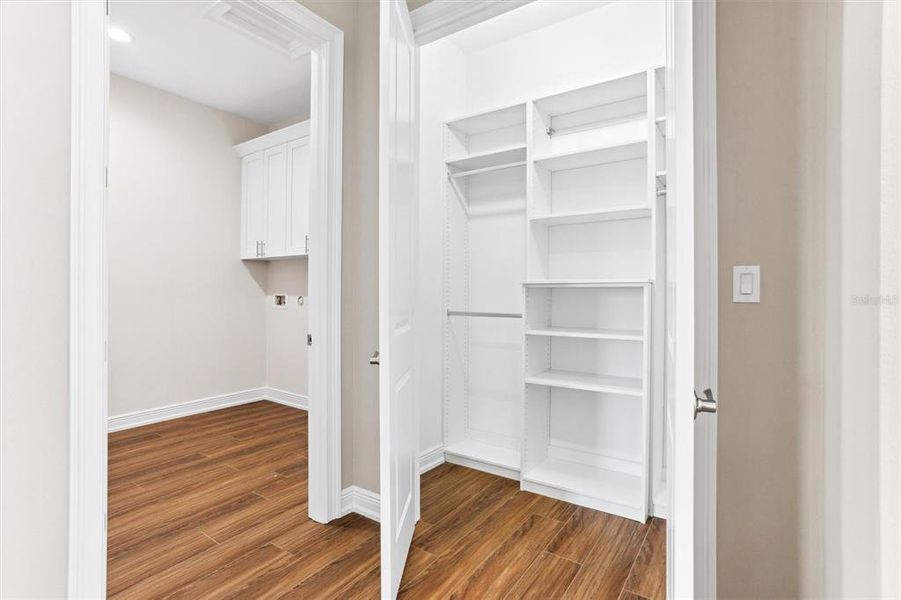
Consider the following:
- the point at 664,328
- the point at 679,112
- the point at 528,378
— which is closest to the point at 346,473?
the point at 528,378

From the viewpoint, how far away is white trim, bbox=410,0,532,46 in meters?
1.80

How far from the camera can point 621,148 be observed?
7.54 ft

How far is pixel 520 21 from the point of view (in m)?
2.67

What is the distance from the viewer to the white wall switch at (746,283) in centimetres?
125

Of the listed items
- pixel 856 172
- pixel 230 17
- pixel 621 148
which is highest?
pixel 230 17

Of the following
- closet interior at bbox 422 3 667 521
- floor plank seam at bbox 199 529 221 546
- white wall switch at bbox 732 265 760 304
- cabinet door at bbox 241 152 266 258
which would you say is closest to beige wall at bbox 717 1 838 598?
white wall switch at bbox 732 265 760 304

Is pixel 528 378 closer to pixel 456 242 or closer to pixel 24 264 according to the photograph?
pixel 456 242

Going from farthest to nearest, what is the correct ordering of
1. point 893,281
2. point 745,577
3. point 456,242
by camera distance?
point 456,242
point 745,577
point 893,281

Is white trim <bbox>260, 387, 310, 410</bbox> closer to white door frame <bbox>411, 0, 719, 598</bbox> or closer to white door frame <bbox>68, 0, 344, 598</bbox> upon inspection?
white door frame <bbox>68, 0, 344, 598</bbox>

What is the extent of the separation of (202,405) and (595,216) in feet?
12.7

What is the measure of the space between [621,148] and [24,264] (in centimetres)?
245

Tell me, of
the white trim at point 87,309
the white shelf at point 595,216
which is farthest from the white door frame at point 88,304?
the white shelf at point 595,216

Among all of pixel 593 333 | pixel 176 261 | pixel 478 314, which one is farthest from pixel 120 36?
pixel 593 333

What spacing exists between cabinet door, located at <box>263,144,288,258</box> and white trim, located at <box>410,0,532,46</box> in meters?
2.57
